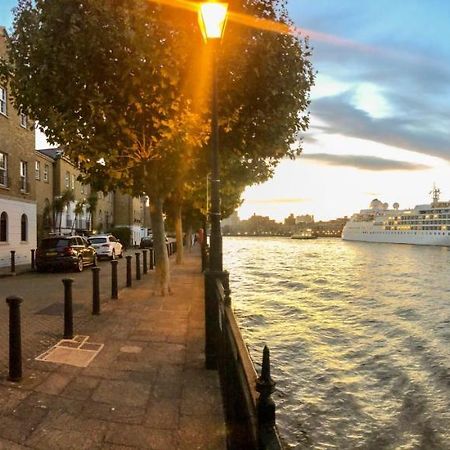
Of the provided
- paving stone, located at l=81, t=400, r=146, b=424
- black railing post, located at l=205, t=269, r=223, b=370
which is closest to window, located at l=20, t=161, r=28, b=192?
black railing post, located at l=205, t=269, r=223, b=370

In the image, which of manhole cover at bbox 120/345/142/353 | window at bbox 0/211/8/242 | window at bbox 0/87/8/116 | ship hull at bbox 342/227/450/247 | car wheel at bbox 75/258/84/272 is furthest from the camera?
ship hull at bbox 342/227/450/247

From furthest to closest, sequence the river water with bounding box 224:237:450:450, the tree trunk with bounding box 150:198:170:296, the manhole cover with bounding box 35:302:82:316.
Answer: the tree trunk with bounding box 150:198:170:296 < the manhole cover with bounding box 35:302:82:316 < the river water with bounding box 224:237:450:450

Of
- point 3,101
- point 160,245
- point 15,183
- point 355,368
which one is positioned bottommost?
point 355,368

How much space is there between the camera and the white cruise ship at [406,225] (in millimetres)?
118188

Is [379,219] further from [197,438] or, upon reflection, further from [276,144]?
[197,438]

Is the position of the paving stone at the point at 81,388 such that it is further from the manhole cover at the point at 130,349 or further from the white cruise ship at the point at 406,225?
the white cruise ship at the point at 406,225

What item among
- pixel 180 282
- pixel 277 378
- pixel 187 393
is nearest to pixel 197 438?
pixel 187 393

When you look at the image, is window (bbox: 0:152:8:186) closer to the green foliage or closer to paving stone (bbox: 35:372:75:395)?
paving stone (bbox: 35:372:75:395)

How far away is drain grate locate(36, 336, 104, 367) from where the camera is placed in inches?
258

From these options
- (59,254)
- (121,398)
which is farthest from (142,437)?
(59,254)

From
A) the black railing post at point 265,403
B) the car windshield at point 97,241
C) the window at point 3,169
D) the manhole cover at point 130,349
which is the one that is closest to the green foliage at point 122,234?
the car windshield at point 97,241

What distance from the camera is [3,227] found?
25.2m

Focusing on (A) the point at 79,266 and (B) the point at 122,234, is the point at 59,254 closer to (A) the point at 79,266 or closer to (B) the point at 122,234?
(A) the point at 79,266

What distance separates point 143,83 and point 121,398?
264 inches
